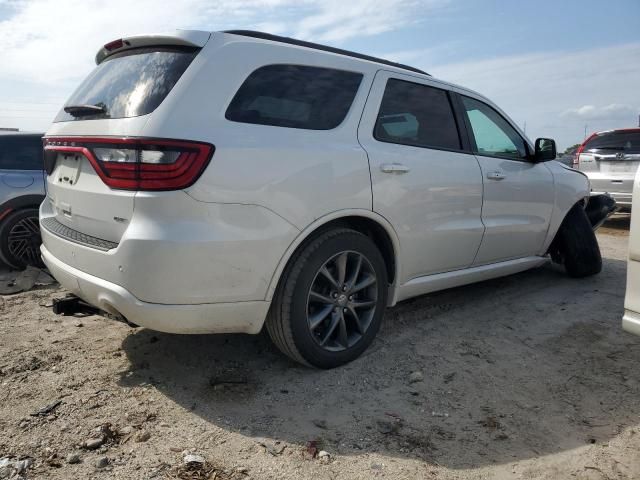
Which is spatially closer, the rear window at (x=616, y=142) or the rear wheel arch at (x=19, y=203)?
the rear wheel arch at (x=19, y=203)

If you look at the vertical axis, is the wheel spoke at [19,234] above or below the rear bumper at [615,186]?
below

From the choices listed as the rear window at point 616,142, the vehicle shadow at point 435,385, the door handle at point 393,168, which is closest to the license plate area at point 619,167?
the rear window at point 616,142

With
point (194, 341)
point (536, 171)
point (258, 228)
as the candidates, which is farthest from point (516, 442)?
point (536, 171)

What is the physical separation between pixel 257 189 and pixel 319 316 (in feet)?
2.95

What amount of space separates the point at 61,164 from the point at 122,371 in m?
1.29

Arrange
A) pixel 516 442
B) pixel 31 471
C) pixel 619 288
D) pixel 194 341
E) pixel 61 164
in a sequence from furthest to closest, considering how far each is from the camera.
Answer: pixel 619 288 → pixel 194 341 → pixel 61 164 → pixel 516 442 → pixel 31 471

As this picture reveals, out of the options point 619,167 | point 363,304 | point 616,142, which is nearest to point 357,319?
point 363,304

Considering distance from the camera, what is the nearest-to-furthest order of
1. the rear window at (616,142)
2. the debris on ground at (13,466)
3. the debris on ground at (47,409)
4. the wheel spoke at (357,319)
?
the debris on ground at (13,466) → the debris on ground at (47,409) → the wheel spoke at (357,319) → the rear window at (616,142)

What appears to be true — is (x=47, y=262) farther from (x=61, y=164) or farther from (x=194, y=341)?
(x=194, y=341)

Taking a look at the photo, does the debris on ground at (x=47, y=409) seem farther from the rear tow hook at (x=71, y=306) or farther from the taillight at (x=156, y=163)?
the taillight at (x=156, y=163)

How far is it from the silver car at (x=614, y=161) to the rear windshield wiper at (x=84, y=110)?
8.14m

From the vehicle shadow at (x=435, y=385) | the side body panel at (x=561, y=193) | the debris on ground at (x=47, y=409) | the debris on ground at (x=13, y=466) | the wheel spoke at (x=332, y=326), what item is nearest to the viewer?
the debris on ground at (x=13, y=466)

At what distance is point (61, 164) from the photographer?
122 inches

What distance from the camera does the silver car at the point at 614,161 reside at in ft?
27.7
